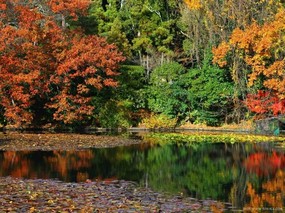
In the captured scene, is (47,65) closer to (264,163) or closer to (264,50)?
(264,50)

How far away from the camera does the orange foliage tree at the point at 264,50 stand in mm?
35375

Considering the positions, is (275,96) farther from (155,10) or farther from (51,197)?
(51,197)

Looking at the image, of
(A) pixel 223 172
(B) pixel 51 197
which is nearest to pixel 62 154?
(A) pixel 223 172

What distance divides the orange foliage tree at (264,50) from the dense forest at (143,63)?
7cm

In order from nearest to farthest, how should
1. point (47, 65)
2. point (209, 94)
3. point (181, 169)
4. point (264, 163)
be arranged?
point (181, 169) < point (264, 163) < point (47, 65) < point (209, 94)

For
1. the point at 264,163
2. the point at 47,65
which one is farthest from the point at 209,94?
the point at 264,163

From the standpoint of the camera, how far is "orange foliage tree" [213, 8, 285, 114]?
35.4 metres

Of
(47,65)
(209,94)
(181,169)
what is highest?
(47,65)

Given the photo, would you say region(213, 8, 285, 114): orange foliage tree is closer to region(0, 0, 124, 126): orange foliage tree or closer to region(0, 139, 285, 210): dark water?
region(0, 0, 124, 126): orange foliage tree

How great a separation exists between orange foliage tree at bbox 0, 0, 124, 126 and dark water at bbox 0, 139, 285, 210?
1169 centimetres

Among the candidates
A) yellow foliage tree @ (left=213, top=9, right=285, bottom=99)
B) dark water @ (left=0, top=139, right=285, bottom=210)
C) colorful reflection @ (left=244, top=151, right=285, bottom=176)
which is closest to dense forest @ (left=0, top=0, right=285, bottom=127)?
yellow foliage tree @ (left=213, top=9, right=285, bottom=99)

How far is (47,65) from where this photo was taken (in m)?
35.1

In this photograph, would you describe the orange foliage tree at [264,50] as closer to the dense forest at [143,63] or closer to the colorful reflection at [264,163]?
the dense forest at [143,63]

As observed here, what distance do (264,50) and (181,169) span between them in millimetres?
19974
